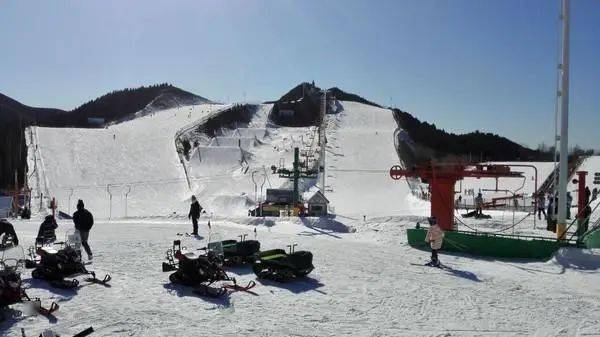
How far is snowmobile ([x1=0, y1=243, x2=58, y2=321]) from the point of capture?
703 centimetres

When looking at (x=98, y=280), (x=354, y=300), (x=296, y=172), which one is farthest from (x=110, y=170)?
(x=354, y=300)

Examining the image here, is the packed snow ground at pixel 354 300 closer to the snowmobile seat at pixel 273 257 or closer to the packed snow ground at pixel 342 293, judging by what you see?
the packed snow ground at pixel 342 293

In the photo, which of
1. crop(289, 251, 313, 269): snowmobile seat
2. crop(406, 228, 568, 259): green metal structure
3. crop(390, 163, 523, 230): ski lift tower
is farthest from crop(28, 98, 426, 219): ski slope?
crop(289, 251, 313, 269): snowmobile seat

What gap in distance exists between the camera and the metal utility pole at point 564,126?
1361cm

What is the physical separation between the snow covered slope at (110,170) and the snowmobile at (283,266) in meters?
22.5

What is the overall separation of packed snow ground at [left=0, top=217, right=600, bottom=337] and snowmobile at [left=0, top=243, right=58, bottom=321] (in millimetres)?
182

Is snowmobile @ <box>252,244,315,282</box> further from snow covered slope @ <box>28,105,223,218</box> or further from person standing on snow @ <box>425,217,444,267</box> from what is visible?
snow covered slope @ <box>28,105,223,218</box>

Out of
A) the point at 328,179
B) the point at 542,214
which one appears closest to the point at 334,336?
the point at 542,214

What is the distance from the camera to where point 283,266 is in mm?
10062

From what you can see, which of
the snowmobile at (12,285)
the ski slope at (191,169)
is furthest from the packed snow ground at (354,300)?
the ski slope at (191,169)

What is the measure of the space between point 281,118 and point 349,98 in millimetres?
25902

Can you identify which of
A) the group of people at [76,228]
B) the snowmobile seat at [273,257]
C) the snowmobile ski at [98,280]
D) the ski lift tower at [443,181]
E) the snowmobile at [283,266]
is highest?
the ski lift tower at [443,181]

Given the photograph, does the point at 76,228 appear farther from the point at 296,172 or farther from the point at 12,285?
the point at 296,172

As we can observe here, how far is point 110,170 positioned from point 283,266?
35.5 metres
